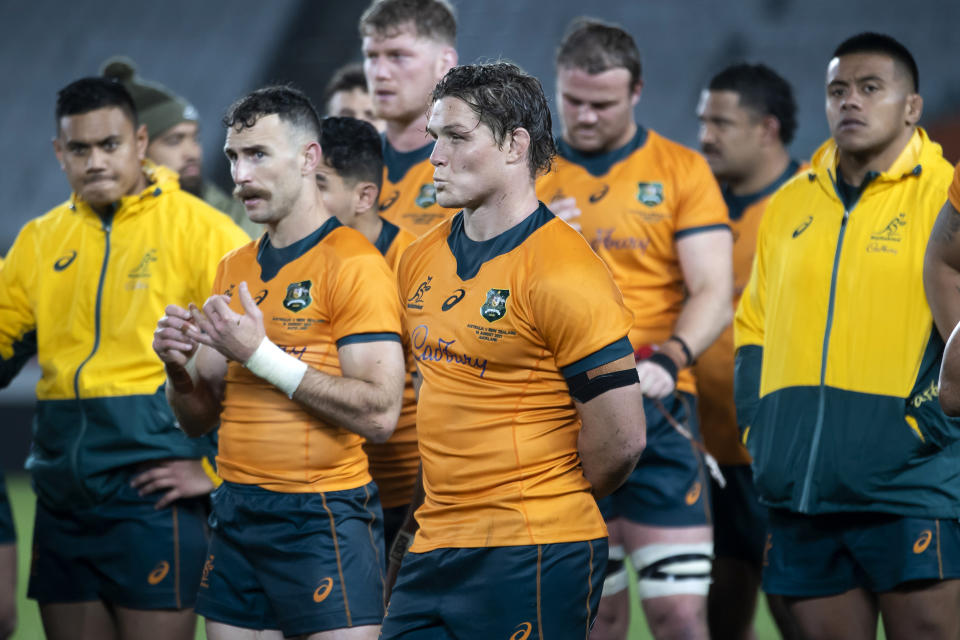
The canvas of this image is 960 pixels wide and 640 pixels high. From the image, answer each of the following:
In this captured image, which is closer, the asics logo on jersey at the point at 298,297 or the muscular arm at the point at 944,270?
the muscular arm at the point at 944,270

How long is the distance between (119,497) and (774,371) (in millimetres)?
1996

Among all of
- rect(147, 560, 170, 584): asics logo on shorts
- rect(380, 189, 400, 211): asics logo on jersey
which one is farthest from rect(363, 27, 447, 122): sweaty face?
rect(147, 560, 170, 584): asics logo on shorts

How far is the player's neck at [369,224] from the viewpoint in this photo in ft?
11.9

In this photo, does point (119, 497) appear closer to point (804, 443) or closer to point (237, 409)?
point (237, 409)

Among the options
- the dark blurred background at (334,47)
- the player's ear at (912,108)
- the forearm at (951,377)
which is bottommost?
Answer: the forearm at (951,377)

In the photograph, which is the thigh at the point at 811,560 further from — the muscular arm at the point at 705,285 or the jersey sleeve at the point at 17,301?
the jersey sleeve at the point at 17,301

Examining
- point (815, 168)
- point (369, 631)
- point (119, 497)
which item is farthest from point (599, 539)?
point (119, 497)

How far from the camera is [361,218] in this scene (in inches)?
143

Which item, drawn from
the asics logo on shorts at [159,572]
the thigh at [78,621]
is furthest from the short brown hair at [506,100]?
the thigh at [78,621]

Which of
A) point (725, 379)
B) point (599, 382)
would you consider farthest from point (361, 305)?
point (725, 379)

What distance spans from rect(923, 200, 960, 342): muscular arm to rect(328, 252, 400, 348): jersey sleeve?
4.31 feet

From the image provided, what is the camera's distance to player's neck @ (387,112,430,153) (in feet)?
13.5

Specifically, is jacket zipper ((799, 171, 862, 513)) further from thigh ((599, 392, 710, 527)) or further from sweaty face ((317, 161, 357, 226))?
sweaty face ((317, 161, 357, 226))

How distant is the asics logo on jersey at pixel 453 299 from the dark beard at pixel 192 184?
2.88 meters
